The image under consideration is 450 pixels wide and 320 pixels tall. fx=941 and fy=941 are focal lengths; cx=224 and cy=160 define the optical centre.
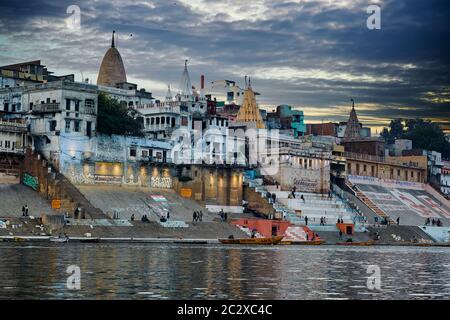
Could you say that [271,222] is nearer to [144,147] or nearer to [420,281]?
[144,147]

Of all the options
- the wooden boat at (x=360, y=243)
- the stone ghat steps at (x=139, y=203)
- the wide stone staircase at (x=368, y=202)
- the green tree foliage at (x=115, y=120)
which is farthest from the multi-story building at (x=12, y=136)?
the wide stone staircase at (x=368, y=202)

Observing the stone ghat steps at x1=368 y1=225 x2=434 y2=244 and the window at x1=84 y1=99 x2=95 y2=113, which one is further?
the stone ghat steps at x1=368 y1=225 x2=434 y2=244

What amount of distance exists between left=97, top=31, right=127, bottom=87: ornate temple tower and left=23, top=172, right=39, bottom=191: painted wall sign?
37.8m

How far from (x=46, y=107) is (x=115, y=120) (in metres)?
8.84

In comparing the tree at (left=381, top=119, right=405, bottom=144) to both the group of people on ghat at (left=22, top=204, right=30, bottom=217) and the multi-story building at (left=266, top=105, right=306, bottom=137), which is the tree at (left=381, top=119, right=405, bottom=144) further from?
the group of people on ghat at (left=22, top=204, right=30, bottom=217)

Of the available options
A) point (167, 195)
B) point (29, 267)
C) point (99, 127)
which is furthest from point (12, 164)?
point (29, 267)

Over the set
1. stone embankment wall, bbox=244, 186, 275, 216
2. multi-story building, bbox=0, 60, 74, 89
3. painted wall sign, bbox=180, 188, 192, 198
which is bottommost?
stone embankment wall, bbox=244, 186, 275, 216

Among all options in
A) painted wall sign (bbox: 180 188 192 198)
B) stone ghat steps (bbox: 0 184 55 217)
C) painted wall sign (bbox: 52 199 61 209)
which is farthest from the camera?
painted wall sign (bbox: 180 188 192 198)

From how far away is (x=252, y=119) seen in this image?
10988 centimetres

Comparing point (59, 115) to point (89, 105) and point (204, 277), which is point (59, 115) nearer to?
point (89, 105)

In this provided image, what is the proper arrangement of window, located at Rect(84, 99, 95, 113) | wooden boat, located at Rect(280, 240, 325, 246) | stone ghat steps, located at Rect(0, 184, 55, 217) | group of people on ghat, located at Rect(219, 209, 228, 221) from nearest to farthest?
stone ghat steps, located at Rect(0, 184, 55, 217) → wooden boat, located at Rect(280, 240, 325, 246) → window, located at Rect(84, 99, 95, 113) → group of people on ghat, located at Rect(219, 209, 228, 221)

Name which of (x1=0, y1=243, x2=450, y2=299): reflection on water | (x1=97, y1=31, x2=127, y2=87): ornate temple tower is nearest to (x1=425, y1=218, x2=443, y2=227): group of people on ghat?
(x1=97, y1=31, x2=127, y2=87): ornate temple tower

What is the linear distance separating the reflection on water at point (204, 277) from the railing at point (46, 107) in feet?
94.2

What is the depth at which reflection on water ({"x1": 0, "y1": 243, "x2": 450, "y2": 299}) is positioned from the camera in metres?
28.4
